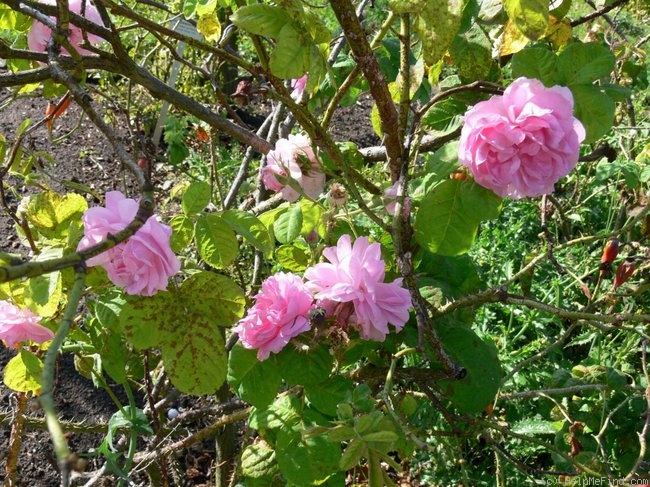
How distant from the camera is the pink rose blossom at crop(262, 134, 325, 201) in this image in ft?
3.96

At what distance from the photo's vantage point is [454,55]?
3.80 feet

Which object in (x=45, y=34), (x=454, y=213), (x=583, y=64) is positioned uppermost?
(x=45, y=34)

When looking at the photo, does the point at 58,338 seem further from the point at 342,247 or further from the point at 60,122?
the point at 60,122

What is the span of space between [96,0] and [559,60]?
826 mm

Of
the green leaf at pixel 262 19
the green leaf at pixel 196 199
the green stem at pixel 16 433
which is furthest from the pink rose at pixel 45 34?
the green stem at pixel 16 433

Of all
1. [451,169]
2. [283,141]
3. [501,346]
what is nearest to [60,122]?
[501,346]

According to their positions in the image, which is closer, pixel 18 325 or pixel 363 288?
pixel 363 288

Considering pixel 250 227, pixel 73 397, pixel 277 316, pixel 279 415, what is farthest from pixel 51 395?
pixel 73 397

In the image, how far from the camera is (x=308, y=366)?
1105mm

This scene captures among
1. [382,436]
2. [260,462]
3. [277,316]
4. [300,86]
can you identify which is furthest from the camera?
[300,86]

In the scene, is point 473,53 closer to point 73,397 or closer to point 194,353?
point 194,353

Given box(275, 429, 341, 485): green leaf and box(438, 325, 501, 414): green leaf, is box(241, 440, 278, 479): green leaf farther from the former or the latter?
box(438, 325, 501, 414): green leaf

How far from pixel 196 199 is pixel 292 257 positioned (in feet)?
0.81

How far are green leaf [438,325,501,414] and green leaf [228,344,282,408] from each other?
32 cm
